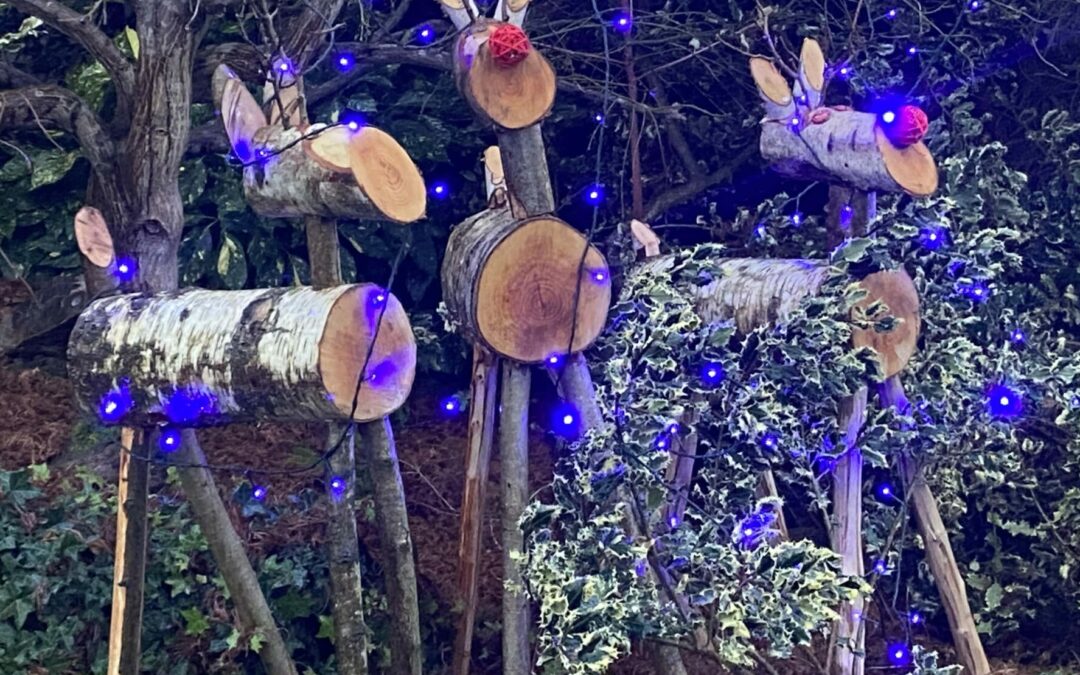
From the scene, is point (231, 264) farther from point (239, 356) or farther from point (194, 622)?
point (239, 356)

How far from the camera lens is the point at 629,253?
349 cm

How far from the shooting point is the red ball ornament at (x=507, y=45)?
251cm

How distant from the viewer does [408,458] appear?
384 centimetres

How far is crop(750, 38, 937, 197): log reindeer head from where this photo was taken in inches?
107

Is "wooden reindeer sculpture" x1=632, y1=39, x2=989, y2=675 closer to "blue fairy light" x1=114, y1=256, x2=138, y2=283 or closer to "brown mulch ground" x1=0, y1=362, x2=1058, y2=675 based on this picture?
"brown mulch ground" x1=0, y1=362, x2=1058, y2=675

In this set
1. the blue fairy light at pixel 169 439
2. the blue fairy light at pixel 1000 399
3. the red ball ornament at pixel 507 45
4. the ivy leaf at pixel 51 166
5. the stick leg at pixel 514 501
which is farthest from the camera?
the ivy leaf at pixel 51 166

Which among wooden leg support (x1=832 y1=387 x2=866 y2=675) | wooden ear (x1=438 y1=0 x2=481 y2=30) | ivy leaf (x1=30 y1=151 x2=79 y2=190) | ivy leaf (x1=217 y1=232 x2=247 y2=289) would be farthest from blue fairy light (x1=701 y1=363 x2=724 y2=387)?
ivy leaf (x1=30 y1=151 x2=79 y2=190)

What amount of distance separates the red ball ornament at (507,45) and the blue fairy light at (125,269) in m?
1.07

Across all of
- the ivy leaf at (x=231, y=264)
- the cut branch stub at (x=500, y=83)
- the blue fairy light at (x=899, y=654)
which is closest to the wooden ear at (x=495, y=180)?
the cut branch stub at (x=500, y=83)

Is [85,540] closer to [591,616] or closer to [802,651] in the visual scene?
[591,616]

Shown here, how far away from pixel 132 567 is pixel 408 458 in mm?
1260

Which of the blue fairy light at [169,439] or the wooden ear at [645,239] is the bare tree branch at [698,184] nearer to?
the wooden ear at [645,239]

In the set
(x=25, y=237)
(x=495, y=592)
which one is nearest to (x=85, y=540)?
(x=495, y=592)

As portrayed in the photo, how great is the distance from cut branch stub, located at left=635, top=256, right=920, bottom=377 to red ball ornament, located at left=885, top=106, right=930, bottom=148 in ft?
1.24
